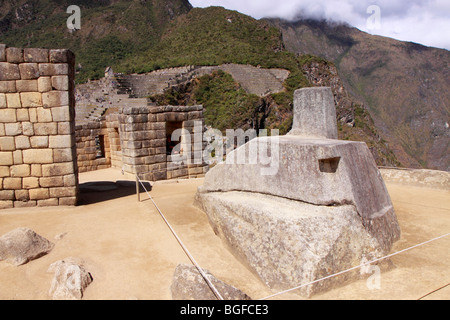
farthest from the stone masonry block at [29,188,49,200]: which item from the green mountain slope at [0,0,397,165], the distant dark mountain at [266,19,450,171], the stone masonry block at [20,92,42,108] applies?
the distant dark mountain at [266,19,450,171]

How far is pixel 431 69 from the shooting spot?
92438 millimetres

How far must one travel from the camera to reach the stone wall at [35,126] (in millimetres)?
5043

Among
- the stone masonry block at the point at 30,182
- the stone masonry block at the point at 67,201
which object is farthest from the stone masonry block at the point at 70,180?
the stone masonry block at the point at 30,182

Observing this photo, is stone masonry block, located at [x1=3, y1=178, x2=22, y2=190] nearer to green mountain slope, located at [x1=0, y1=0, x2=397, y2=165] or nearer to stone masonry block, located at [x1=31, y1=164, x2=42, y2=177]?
stone masonry block, located at [x1=31, y1=164, x2=42, y2=177]

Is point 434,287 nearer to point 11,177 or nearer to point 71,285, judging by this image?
point 71,285

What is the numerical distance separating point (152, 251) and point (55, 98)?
10.2 ft

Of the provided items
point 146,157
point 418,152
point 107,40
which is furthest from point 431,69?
point 146,157

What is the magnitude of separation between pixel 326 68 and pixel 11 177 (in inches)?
1773

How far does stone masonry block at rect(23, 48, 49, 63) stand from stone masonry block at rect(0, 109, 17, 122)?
33.2 inches

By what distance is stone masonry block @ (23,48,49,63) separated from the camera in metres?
5.03

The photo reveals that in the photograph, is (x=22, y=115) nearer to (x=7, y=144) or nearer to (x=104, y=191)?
(x=7, y=144)

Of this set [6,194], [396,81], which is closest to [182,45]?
[6,194]

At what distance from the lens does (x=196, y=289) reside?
9.03 ft

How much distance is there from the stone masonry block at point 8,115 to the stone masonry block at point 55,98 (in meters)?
0.50
